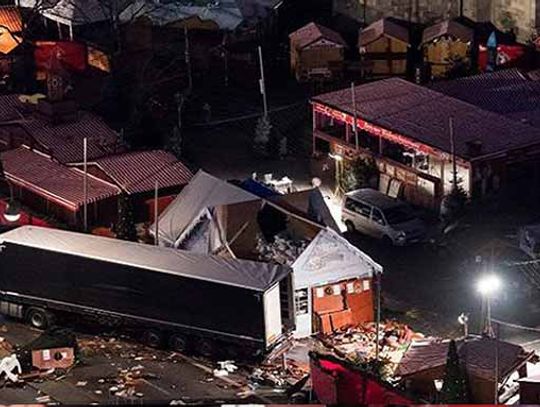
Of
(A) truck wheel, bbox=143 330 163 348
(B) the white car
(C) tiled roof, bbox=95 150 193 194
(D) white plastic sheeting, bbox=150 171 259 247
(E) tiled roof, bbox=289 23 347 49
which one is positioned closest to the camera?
(A) truck wheel, bbox=143 330 163 348

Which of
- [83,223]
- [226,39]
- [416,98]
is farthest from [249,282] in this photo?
[226,39]

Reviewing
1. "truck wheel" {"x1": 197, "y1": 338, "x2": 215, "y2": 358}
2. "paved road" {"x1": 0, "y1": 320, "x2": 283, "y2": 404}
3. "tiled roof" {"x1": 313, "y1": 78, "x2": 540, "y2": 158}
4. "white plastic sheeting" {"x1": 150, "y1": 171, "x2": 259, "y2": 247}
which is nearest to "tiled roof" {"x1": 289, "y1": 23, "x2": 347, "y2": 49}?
"tiled roof" {"x1": 313, "y1": 78, "x2": 540, "y2": 158}

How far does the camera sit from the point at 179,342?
41.1 metres

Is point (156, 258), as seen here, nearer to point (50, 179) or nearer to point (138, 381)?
point (138, 381)

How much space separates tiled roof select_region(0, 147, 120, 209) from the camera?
48.6m

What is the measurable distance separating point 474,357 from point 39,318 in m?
11.7

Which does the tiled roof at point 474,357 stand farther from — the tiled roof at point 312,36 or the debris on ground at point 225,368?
the tiled roof at point 312,36

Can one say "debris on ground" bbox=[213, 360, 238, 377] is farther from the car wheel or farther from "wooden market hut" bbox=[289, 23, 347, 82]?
"wooden market hut" bbox=[289, 23, 347, 82]

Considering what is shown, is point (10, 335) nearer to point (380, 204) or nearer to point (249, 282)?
point (249, 282)

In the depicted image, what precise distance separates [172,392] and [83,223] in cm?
998

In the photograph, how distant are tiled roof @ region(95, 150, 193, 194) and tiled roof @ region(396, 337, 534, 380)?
483 inches

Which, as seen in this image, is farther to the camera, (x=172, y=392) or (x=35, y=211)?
(x=35, y=211)

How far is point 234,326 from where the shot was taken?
4031 centimetres

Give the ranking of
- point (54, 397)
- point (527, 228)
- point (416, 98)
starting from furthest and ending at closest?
1. point (416, 98)
2. point (527, 228)
3. point (54, 397)
